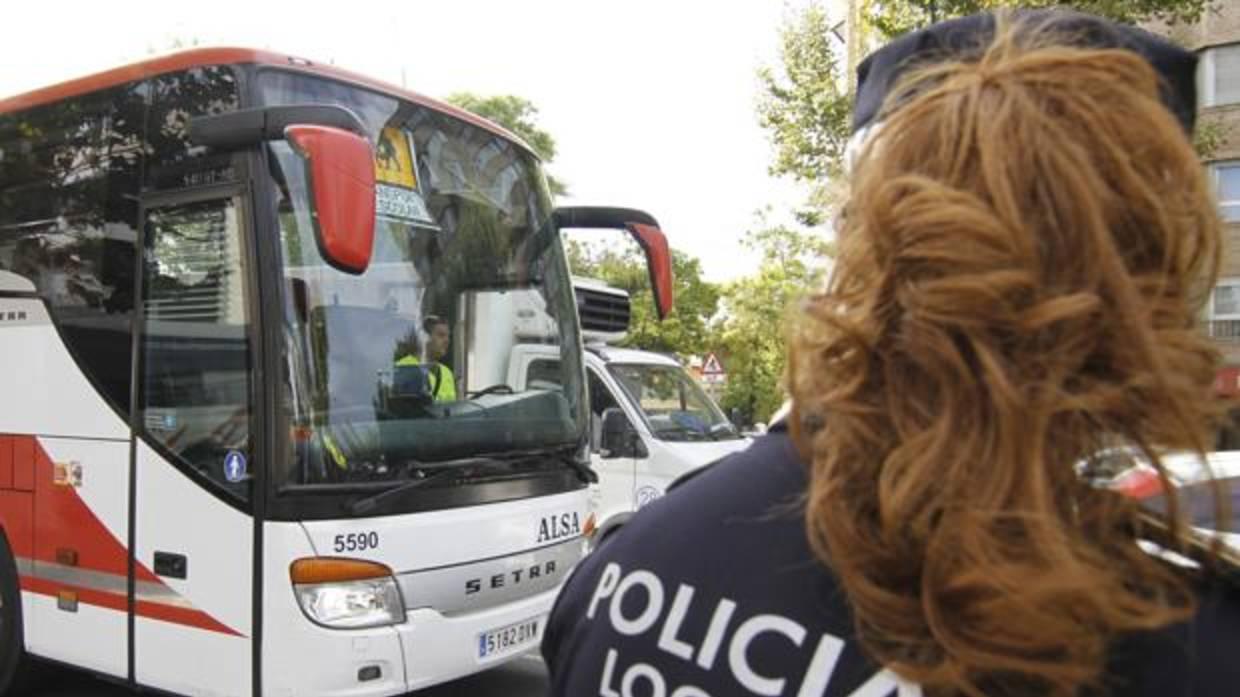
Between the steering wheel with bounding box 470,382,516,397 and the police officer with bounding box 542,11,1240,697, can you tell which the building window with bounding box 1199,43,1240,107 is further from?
the police officer with bounding box 542,11,1240,697

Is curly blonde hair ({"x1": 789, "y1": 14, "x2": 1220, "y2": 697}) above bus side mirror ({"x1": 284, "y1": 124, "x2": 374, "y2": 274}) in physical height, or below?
below

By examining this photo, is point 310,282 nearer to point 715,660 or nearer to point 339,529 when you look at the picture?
point 339,529

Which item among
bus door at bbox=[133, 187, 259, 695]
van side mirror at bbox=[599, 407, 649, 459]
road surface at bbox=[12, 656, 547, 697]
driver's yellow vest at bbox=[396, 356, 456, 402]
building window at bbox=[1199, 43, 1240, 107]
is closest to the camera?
bus door at bbox=[133, 187, 259, 695]

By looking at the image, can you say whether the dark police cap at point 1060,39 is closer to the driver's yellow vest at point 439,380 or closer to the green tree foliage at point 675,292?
the driver's yellow vest at point 439,380

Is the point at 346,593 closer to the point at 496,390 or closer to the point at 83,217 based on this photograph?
the point at 496,390

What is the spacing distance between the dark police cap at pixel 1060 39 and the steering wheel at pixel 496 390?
405cm

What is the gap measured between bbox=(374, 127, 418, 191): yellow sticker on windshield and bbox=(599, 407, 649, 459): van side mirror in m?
2.80

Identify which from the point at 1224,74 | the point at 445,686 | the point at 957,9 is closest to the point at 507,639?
the point at 445,686

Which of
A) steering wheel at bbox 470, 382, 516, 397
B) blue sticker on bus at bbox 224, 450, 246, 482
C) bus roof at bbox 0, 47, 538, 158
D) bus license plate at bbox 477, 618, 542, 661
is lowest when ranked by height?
bus license plate at bbox 477, 618, 542, 661

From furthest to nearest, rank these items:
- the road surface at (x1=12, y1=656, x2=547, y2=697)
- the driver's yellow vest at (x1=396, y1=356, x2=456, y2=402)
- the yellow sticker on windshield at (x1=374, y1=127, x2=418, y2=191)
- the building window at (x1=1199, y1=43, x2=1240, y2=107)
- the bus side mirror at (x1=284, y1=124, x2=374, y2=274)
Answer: the building window at (x1=1199, y1=43, x2=1240, y2=107)
the road surface at (x1=12, y1=656, x2=547, y2=697)
the yellow sticker on windshield at (x1=374, y1=127, x2=418, y2=191)
the driver's yellow vest at (x1=396, y1=356, x2=456, y2=402)
the bus side mirror at (x1=284, y1=124, x2=374, y2=274)

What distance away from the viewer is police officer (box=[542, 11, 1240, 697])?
91 cm

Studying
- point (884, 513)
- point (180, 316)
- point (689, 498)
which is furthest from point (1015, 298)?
point (180, 316)

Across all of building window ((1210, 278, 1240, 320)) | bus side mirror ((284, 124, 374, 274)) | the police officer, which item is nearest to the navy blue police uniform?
the police officer

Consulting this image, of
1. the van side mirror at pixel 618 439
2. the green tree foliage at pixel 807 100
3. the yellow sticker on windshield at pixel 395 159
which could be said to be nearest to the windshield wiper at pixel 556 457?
the yellow sticker on windshield at pixel 395 159
